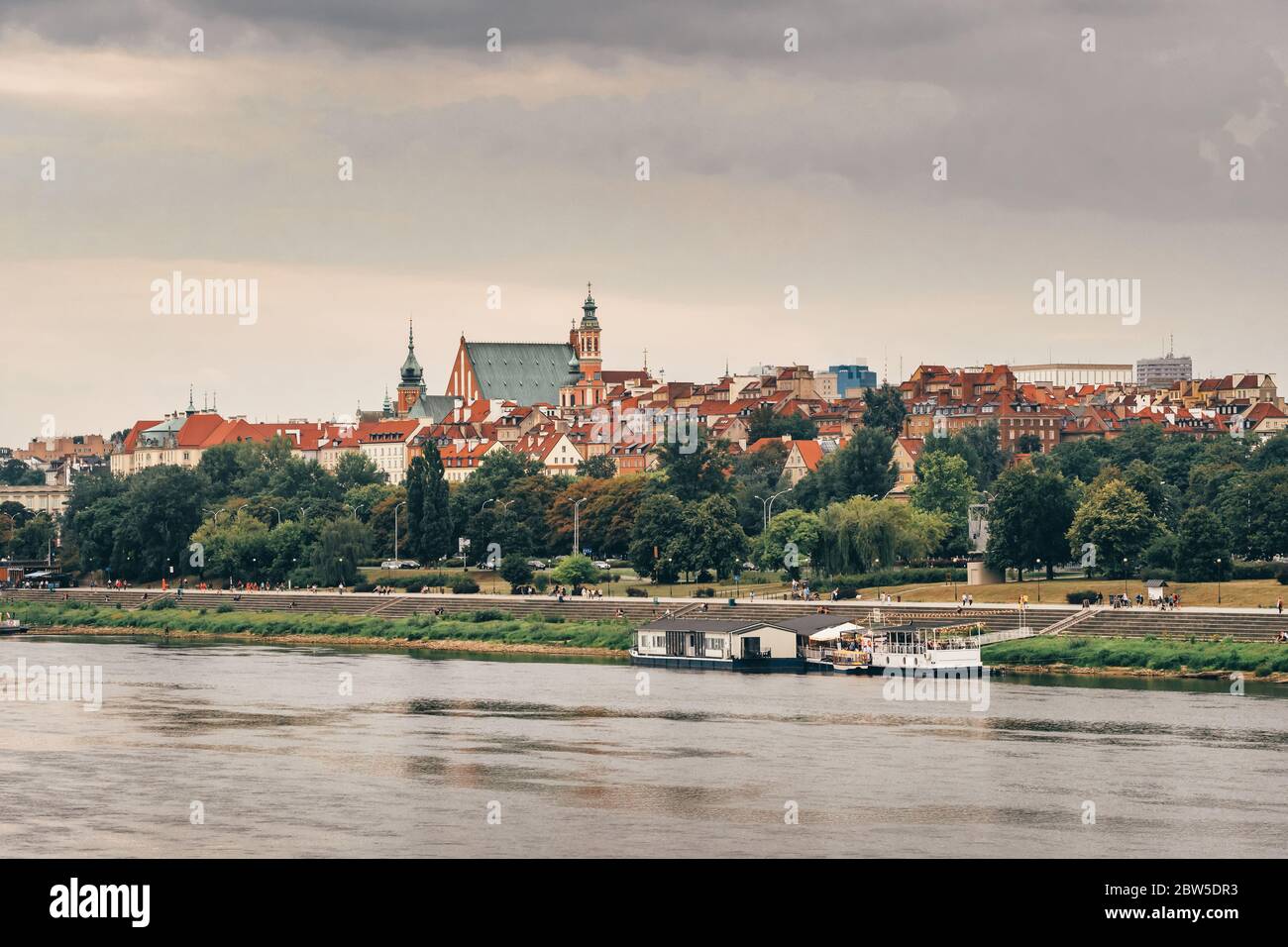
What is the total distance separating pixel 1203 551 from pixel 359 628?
130 ft

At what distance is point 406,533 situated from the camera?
134 meters

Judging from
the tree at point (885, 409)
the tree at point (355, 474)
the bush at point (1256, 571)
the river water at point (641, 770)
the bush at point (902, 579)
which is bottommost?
the river water at point (641, 770)

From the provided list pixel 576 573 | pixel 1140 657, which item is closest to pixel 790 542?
pixel 576 573

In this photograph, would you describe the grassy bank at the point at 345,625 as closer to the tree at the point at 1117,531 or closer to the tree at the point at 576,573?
the tree at the point at 576,573

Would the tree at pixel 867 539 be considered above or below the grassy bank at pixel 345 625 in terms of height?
above

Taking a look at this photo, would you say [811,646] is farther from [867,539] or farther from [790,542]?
[790,542]

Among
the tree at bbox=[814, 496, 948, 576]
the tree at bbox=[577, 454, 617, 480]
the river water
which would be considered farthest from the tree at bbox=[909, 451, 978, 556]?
the tree at bbox=[577, 454, 617, 480]

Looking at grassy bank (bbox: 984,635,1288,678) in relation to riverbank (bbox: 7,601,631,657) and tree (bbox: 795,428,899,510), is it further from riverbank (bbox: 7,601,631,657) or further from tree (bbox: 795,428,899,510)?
tree (bbox: 795,428,899,510)

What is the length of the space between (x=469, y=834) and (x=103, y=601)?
290 feet

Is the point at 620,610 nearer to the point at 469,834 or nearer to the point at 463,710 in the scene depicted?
the point at 463,710

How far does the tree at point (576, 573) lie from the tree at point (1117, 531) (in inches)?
1030

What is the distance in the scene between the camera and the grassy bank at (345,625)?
96250 millimetres

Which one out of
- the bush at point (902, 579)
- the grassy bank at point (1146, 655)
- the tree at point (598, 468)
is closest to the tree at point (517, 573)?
the bush at point (902, 579)
